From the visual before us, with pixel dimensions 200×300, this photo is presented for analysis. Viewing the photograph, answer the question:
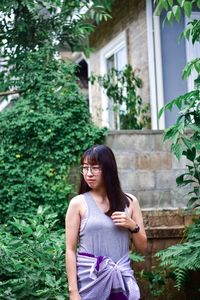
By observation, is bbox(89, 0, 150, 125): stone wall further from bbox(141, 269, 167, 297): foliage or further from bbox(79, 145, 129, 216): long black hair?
bbox(79, 145, 129, 216): long black hair

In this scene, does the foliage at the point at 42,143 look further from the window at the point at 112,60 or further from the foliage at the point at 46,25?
the window at the point at 112,60

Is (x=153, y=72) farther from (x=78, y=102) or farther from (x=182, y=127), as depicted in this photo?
(x=182, y=127)

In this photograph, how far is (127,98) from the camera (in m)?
9.22

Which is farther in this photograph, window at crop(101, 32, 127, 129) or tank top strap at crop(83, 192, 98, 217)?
window at crop(101, 32, 127, 129)

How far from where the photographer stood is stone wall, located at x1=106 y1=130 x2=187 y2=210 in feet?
23.7

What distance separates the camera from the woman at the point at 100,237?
355cm

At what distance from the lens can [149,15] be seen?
31.6 feet

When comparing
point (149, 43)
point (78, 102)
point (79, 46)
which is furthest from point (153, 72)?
point (78, 102)

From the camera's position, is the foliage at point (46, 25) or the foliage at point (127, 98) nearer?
the foliage at point (46, 25)

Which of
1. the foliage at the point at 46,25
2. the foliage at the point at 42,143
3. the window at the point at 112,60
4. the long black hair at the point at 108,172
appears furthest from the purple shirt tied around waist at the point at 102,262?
the window at the point at 112,60

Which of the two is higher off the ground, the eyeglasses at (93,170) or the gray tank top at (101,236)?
the eyeglasses at (93,170)

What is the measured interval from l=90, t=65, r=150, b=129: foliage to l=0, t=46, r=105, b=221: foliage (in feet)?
5.73

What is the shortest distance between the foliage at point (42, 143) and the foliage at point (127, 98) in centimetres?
175

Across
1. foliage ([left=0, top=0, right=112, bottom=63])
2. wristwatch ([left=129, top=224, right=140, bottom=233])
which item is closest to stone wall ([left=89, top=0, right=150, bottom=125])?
foliage ([left=0, top=0, right=112, bottom=63])
